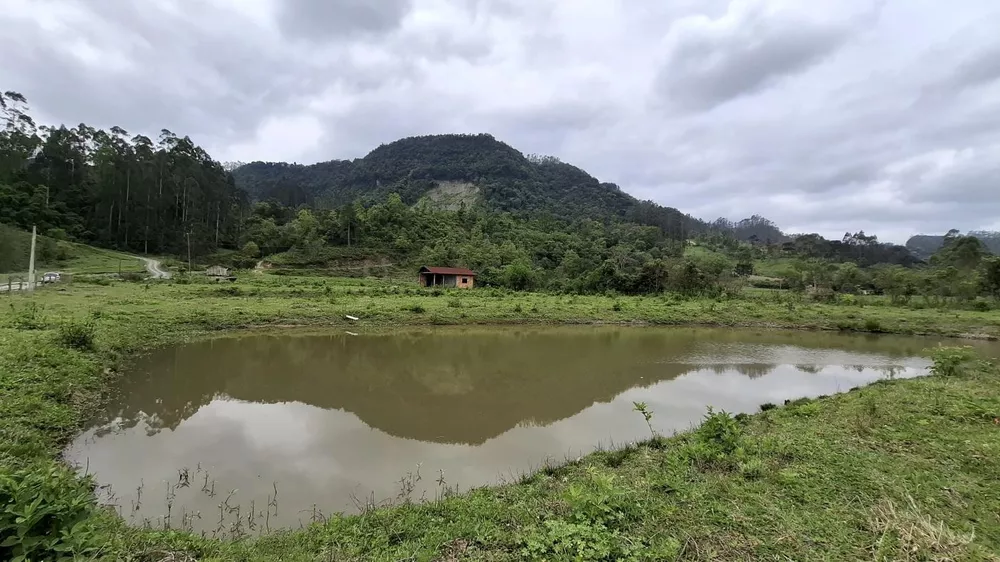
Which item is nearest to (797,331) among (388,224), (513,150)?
(388,224)

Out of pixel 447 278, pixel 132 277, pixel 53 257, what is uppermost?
pixel 53 257

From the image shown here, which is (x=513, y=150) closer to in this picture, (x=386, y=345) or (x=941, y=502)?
(x=386, y=345)

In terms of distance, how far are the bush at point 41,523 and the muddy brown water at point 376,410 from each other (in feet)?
5.62

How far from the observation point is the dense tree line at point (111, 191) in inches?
1976

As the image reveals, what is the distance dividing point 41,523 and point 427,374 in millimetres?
10638

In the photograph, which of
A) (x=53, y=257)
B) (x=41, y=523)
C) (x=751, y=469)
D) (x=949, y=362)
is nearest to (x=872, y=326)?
(x=949, y=362)

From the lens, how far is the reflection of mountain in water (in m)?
9.97

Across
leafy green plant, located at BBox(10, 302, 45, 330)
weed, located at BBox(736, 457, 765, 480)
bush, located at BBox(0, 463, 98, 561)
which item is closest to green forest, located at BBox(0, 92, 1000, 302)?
leafy green plant, located at BBox(10, 302, 45, 330)

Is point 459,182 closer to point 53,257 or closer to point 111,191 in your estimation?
point 111,191

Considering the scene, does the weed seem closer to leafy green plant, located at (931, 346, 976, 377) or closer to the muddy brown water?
the muddy brown water

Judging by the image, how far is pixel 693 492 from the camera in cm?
532

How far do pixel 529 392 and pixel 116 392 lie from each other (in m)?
10.1

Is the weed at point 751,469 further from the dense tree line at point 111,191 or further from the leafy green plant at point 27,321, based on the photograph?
the dense tree line at point 111,191

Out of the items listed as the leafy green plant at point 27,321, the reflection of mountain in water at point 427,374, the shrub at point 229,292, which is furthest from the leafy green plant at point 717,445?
the shrub at point 229,292
